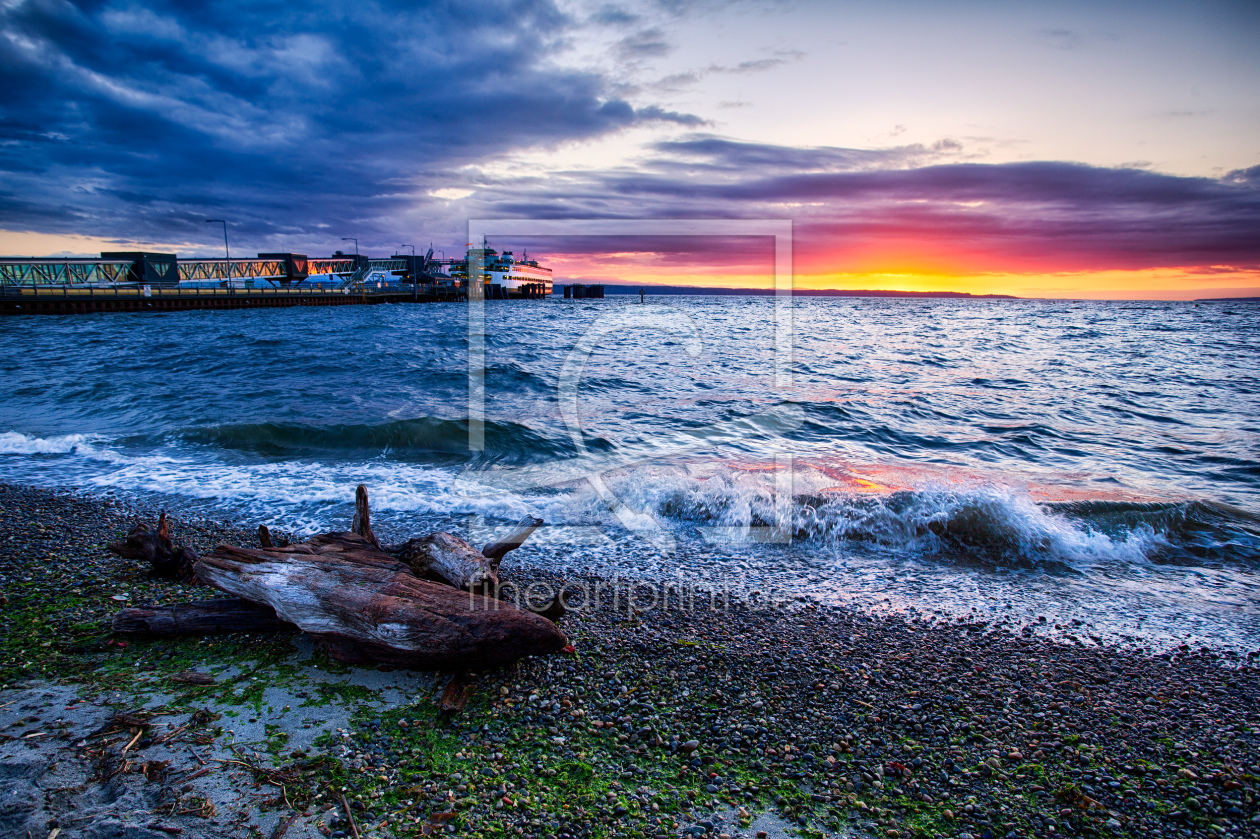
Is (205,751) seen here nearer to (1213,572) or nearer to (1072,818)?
(1072,818)

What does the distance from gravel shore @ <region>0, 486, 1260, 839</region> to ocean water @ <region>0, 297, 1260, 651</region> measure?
1.28 meters

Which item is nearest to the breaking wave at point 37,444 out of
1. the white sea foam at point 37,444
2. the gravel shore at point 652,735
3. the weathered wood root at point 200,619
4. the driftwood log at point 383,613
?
the white sea foam at point 37,444

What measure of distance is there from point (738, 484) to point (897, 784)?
625cm

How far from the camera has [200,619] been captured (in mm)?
4570

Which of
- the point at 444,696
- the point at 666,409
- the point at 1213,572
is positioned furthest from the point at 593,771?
the point at 666,409

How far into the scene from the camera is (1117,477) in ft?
35.1

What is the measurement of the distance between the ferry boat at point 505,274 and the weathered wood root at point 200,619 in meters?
112

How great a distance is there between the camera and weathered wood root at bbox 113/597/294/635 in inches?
177

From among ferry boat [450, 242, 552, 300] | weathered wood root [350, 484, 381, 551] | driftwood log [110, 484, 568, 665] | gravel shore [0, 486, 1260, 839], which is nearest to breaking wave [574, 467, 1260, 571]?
gravel shore [0, 486, 1260, 839]

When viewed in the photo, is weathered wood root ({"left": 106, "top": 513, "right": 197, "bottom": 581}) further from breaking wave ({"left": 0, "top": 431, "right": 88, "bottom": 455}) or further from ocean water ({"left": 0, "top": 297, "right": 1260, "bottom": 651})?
breaking wave ({"left": 0, "top": 431, "right": 88, "bottom": 455})

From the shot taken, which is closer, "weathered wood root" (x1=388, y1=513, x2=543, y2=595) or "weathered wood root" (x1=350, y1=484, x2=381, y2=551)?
"weathered wood root" (x1=388, y1=513, x2=543, y2=595)

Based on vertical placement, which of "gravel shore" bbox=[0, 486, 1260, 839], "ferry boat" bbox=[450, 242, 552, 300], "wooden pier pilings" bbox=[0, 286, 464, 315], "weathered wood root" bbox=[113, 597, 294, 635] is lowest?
"gravel shore" bbox=[0, 486, 1260, 839]

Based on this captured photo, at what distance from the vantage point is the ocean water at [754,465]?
22.5 ft

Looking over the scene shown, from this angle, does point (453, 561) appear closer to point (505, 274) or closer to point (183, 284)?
point (183, 284)
